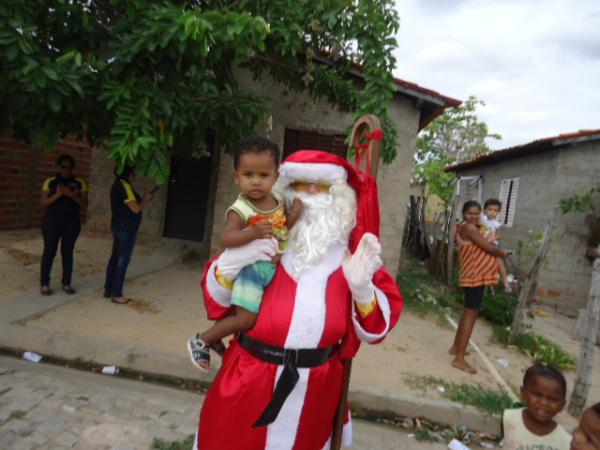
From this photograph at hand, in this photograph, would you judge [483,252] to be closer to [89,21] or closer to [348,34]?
[348,34]

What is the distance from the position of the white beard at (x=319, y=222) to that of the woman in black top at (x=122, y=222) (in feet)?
10.6

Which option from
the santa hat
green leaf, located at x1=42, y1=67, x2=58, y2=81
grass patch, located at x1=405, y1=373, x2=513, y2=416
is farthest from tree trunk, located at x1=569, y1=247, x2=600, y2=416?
green leaf, located at x1=42, y1=67, x2=58, y2=81

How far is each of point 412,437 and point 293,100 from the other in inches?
199

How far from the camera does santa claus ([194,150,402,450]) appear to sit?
1.68 m

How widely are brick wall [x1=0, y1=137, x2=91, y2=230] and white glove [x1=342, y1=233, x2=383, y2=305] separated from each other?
7600 millimetres

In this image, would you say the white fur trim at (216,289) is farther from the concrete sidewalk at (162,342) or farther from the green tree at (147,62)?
the concrete sidewalk at (162,342)

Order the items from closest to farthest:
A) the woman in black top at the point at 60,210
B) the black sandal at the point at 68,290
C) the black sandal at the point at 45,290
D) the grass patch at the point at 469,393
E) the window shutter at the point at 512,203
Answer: the grass patch at the point at 469,393, the woman in black top at the point at 60,210, the black sandal at the point at 45,290, the black sandal at the point at 68,290, the window shutter at the point at 512,203

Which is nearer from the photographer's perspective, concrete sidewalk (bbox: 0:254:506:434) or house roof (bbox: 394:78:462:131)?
concrete sidewalk (bbox: 0:254:506:434)

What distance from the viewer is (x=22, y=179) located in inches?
328

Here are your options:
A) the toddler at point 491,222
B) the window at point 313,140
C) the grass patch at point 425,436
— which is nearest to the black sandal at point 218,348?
the grass patch at point 425,436

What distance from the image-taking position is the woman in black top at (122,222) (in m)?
4.65

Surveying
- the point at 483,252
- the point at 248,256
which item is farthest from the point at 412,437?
the point at 248,256

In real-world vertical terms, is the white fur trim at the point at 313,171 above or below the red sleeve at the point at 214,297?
above

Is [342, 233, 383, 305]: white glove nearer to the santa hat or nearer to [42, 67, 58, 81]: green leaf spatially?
the santa hat
